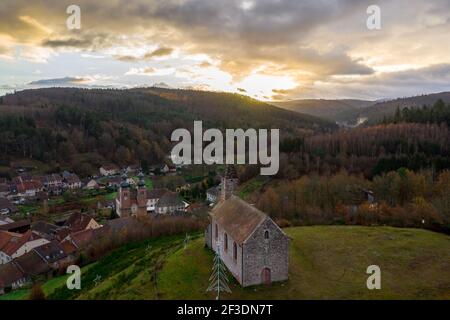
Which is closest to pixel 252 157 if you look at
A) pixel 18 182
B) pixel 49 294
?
pixel 18 182

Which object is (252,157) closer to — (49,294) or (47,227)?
(47,227)

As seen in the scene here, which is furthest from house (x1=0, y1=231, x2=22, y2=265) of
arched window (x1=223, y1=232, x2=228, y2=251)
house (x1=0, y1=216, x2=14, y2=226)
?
arched window (x1=223, y1=232, x2=228, y2=251)

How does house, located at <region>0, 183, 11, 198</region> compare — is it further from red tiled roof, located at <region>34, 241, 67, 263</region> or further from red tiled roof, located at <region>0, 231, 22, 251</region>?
red tiled roof, located at <region>34, 241, 67, 263</region>

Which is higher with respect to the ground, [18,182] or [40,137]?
[40,137]

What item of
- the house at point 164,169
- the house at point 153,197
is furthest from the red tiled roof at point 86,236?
the house at point 164,169

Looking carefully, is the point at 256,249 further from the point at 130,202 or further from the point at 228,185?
the point at 130,202

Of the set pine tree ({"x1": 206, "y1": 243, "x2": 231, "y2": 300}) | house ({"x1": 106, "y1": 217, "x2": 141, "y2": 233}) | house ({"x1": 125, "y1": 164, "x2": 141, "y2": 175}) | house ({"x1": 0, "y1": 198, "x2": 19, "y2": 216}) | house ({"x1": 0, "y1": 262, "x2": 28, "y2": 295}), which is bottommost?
house ({"x1": 0, "y1": 262, "x2": 28, "y2": 295})

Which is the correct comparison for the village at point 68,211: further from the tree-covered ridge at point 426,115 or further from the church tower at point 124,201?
the tree-covered ridge at point 426,115
